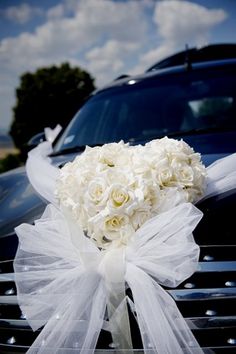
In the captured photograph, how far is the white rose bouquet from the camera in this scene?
61.3 inches

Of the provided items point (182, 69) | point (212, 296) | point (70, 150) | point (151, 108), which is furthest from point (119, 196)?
point (182, 69)

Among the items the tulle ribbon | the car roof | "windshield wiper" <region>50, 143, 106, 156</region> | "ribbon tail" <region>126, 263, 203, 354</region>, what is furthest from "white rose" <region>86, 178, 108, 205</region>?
the car roof

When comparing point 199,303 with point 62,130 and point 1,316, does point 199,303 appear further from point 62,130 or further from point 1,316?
point 62,130

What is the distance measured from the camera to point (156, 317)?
1.47 m

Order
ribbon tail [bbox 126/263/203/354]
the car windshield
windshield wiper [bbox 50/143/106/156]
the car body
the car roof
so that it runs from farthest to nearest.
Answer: the car roof
the car windshield
windshield wiper [bbox 50/143/106/156]
the car body
ribbon tail [bbox 126/263/203/354]

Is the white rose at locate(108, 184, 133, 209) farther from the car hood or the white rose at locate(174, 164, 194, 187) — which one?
the car hood

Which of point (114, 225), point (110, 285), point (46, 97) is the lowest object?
point (46, 97)

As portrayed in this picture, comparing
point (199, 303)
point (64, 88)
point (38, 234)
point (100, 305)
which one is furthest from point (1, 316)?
point (64, 88)

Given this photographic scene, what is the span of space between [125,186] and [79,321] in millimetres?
451

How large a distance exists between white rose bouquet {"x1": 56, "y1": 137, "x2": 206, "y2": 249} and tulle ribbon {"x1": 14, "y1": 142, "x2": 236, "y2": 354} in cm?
4

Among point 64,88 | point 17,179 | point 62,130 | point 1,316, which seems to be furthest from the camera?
point 64,88

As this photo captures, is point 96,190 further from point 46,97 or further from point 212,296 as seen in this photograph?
point 46,97

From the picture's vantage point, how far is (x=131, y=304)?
157 cm

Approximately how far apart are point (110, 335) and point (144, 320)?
0.19m
